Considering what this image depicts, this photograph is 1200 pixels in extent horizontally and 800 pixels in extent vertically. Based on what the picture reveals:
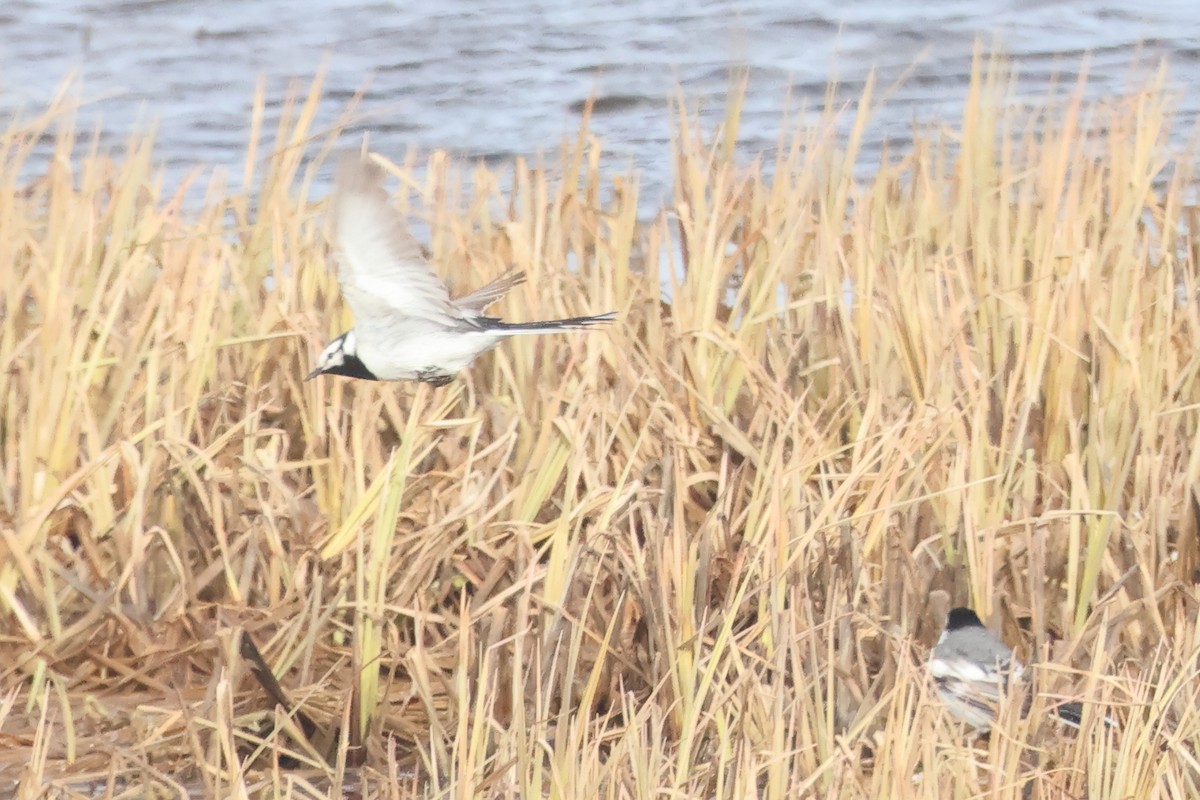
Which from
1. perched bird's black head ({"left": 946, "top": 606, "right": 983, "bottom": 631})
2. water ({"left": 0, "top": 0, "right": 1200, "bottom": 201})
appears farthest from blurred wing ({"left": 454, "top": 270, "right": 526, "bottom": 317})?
water ({"left": 0, "top": 0, "right": 1200, "bottom": 201})

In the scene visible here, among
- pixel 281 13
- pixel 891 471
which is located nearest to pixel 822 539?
pixel 891 471

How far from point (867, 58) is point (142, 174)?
4.91 metres

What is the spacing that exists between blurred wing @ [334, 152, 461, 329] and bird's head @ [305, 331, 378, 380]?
3.1 inches

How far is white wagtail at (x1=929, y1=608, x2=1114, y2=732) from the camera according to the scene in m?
2.89

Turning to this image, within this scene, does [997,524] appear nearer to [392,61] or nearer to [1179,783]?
[1179,783]

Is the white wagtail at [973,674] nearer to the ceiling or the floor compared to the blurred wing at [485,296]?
nearer to the floor

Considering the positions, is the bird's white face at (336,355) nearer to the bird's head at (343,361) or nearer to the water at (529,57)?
the bird's head at (343,361)

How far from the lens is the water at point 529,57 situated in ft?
25.9

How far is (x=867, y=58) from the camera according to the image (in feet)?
29.2

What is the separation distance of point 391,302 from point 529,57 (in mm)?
5819

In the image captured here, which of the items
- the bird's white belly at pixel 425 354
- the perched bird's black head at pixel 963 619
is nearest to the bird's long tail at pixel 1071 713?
the perched bird's black head at pixel 963 619

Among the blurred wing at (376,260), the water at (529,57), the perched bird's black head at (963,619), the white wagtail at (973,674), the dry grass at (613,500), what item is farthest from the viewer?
the water at (529,57)

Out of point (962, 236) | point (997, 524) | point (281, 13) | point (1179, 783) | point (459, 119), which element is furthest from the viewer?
point (281, 13)

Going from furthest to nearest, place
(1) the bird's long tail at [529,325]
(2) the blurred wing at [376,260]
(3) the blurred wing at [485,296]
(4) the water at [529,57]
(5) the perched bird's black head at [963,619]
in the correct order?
(4) the water at [529,57], (3) the blurred wing at [485,296], (1) the bird's long tail at [529,325], (2) the blurred wing at [376,260], (5) the perched bird's black head at [963,619]
